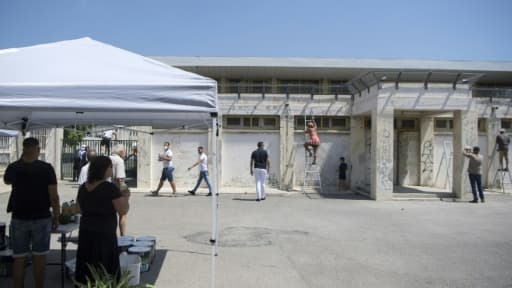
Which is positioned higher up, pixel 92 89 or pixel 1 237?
pixel 92 89

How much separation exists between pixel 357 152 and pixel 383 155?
10.3 feet

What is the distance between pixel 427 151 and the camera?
59.4 ft

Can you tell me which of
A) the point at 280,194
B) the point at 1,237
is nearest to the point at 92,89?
the point at 1,237

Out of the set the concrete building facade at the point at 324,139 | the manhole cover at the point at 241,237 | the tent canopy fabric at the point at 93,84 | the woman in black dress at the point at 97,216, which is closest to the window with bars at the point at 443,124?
the concrete building facade at the point at 324,139

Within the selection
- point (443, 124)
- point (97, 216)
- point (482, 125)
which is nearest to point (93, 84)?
point (97, 216)

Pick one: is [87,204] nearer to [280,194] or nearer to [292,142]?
[280,194]

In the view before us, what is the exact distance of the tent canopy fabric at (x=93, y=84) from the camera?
A: 14.4ft

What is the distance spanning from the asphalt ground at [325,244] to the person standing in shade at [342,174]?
3209mm

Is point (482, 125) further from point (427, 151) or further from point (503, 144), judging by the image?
point (427, 151)

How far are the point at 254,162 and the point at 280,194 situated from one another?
2554 millimetres

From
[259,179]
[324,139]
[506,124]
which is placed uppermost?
[506,124]

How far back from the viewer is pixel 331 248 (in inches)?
306

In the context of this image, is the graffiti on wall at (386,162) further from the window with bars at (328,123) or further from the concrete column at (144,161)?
the concrete column at (144,161)

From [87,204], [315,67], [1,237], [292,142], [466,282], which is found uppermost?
[315,67]
